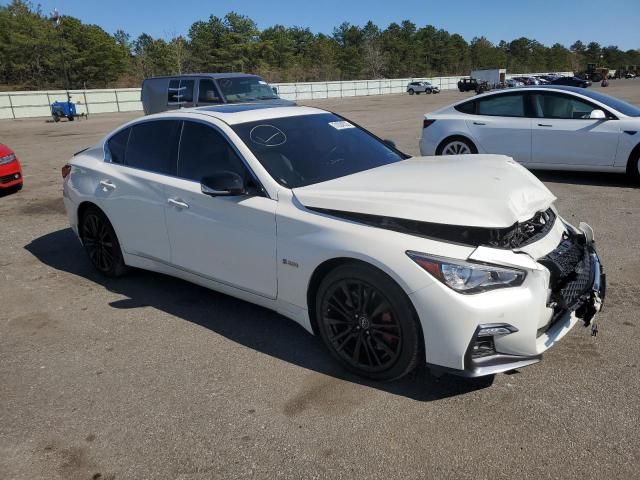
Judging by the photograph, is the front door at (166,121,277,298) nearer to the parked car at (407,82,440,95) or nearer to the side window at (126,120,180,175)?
the side window at (126,120,180,175)

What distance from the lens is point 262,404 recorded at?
10.3 feet

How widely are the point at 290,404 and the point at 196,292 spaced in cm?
203

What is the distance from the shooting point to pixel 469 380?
3262 millimetres

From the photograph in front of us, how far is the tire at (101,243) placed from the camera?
16.4 feet

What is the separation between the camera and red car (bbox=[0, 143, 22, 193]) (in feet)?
30.3

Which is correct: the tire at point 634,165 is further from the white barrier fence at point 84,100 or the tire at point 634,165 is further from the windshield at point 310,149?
the white barrier fence at point 84,100

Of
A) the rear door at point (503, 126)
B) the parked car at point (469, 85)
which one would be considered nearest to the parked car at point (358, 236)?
the rear door at point (503, 126)

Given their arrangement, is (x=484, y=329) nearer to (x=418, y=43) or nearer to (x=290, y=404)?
(x=290, y=404)

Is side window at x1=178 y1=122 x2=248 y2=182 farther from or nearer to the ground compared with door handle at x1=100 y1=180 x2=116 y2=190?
farther from the ground

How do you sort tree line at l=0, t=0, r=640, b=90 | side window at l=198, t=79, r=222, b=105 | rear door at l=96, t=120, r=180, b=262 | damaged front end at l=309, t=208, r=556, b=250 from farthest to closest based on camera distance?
tree line at l=0, t=0, r=640, b=90
side window at l=198, t=79, r=222, b=105
rear door at l=96, t=120, r=180, b=262
damaged front end at l=309, t=208, r=556, b=250

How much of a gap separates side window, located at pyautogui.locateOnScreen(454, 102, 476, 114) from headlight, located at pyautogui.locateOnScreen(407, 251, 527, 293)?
6.98 m

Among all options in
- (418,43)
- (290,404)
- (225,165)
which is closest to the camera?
(290,404)

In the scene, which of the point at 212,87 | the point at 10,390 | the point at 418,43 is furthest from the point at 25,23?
the point at 418,43

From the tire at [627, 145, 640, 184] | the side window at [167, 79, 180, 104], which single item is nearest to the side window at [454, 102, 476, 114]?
the tire at [627, 145, 640, 184]
